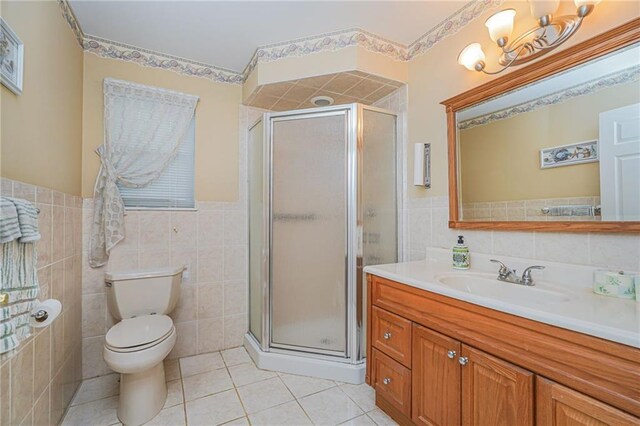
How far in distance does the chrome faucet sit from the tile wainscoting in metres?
0.10

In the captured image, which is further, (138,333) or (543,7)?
(138,333)

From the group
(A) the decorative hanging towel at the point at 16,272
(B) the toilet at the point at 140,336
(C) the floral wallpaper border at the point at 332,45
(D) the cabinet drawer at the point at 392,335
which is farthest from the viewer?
(C) the floral wallpaper border at the point at 332,45

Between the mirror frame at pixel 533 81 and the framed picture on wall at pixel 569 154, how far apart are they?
0.27m

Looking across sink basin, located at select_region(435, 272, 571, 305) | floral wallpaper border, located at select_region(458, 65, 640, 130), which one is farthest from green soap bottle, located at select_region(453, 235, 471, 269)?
floral wallpaper border, located at select_region(458, 65, 640, 130)

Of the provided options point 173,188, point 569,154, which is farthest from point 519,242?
point 173,188

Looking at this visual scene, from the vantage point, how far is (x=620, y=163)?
1138mm

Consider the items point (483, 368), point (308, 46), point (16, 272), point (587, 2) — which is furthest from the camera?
point (308, 46)

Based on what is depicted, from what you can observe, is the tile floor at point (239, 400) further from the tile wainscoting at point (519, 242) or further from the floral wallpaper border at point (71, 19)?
the floral wallpaper border at point (71, 19)

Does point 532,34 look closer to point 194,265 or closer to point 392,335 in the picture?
point 392,335

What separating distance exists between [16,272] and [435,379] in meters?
1.60

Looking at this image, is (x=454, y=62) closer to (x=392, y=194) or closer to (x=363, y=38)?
(x=363, y=38)

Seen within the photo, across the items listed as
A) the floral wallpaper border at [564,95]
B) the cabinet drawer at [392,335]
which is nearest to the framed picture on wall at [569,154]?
the floral wallpaper border at [564,95]

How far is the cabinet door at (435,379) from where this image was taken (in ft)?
3.86

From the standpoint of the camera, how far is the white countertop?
0.78 metres
